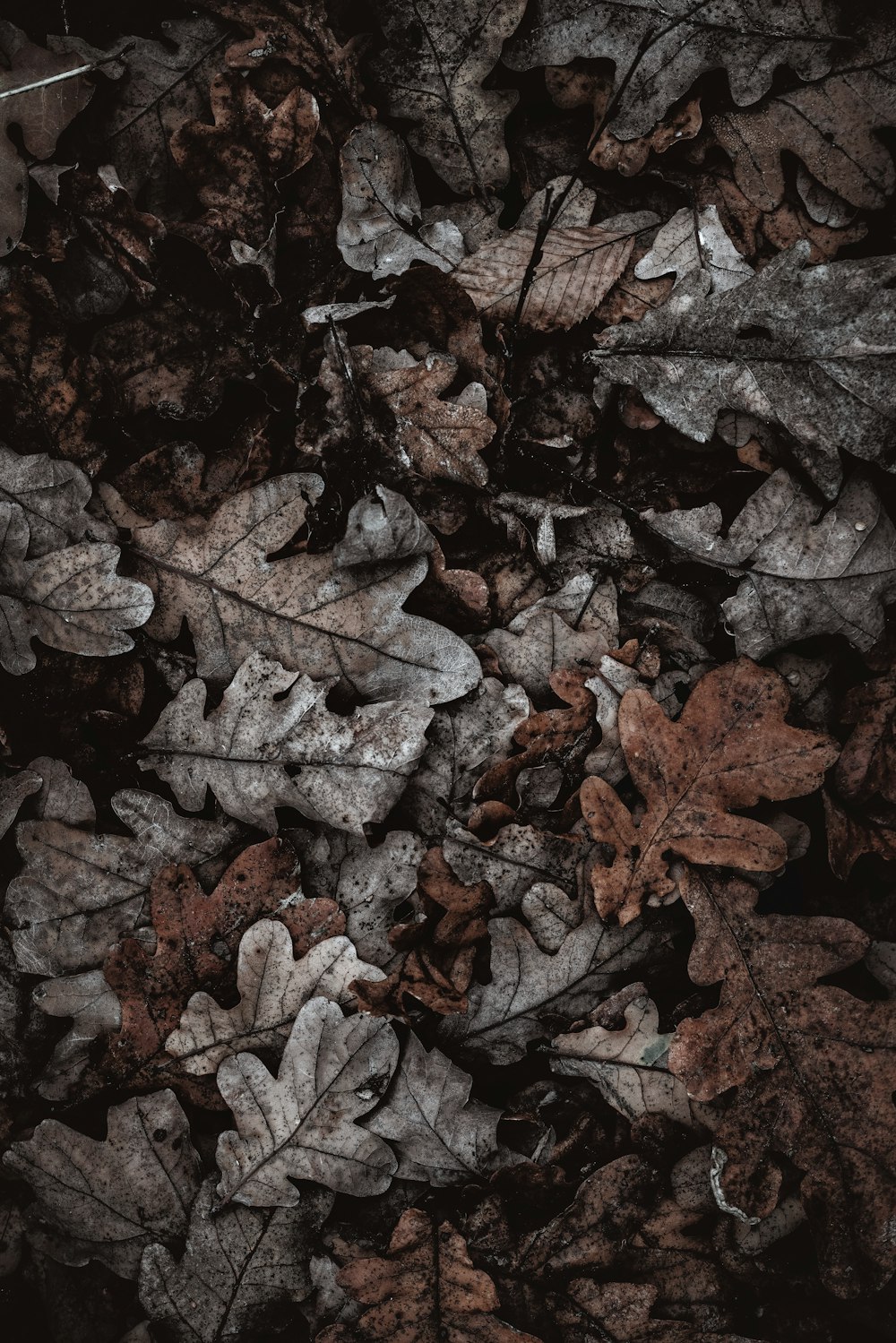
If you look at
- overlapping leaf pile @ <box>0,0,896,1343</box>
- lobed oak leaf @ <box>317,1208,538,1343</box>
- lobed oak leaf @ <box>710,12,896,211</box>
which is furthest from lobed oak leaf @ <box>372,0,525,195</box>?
lobed oak leaf @ <box>317,1208,538,1343</box>

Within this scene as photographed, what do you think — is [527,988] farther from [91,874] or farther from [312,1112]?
[91,874]

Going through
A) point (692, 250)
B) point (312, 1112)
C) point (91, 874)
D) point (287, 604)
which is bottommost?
point (312, 1112)

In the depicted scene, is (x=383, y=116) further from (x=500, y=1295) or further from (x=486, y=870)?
(x=500, y=1295)

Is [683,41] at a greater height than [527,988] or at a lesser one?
greater

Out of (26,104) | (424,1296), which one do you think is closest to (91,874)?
(424,1296)

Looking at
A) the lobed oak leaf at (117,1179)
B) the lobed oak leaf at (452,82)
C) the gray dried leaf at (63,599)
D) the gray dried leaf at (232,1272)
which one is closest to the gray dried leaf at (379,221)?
the lobed oak leaf at (452,82)

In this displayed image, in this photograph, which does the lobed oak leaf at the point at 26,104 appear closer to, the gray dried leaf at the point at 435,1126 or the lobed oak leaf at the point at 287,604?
the lobed oak leaf at the point at 287,604

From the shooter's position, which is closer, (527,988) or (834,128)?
(527,988)
